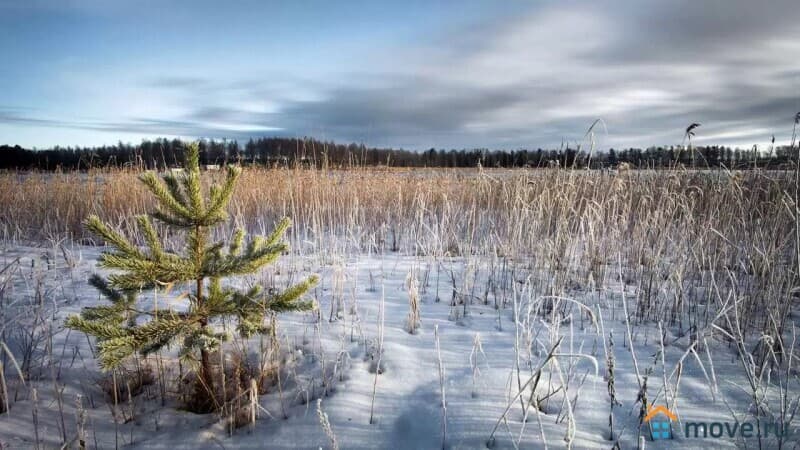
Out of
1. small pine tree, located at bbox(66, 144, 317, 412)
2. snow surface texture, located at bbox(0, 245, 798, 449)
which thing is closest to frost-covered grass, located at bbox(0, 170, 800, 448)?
snow surface texture, located at bbox(0, 245, 798, 449)

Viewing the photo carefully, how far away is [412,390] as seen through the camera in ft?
7.32

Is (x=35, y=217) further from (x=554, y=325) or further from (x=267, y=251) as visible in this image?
→ (x=554, y=325)

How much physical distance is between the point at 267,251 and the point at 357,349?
3.35ft

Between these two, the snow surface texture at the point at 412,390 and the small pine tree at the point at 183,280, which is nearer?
the small pine tree at the point at 183,280

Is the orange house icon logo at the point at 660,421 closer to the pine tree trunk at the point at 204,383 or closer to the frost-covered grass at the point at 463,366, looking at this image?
the frost-covered grass at the point at 463,366

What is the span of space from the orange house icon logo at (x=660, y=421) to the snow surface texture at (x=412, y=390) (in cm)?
4

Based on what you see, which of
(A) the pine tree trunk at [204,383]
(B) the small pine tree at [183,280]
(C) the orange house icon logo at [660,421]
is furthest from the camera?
(A) the pine tree trunk at [204,383]

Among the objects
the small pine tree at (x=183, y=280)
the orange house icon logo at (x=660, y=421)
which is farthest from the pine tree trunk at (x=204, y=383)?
the orange house icon logo at (x=660, y=421)

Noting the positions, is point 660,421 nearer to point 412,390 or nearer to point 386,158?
point 412,390

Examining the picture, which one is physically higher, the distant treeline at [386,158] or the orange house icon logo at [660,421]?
the distant treeline at [386,158]

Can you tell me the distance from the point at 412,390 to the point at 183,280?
1395mm

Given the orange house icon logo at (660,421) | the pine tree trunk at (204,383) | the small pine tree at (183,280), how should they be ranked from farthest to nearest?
1. the pine tree trunk at (204,383)
2. the orange house icon logo at (660,421)
3. the small pine tree at (183,280)

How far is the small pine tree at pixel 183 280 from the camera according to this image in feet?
5.73

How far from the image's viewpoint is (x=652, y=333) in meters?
3.03
